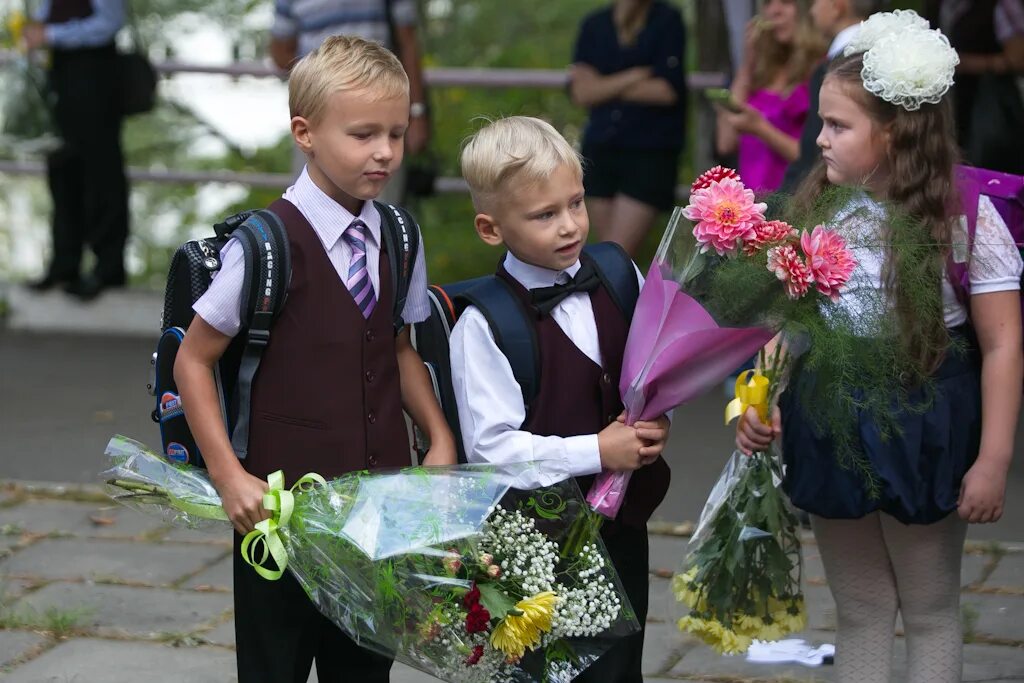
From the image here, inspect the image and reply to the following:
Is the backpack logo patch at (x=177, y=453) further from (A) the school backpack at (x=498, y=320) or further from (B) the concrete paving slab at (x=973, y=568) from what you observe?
(B) the concrete paving slab at (x=973, y=568)

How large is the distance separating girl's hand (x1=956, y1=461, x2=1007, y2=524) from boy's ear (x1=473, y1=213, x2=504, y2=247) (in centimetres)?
115

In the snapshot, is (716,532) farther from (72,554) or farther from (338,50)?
(72,554)

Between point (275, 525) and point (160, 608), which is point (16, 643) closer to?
point (160, 608)

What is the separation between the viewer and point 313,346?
3.11 m

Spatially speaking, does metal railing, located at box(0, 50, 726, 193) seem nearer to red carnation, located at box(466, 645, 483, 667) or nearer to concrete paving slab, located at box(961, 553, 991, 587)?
concrete paving slab, located at box(961, 553, 991, 587)

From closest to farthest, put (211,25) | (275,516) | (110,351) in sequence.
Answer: (275,516), (110,351), (211,25)

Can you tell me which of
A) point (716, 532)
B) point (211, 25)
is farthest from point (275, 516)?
point (211, 25)

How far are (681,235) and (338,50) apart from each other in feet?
2.49

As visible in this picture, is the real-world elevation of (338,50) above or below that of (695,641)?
above

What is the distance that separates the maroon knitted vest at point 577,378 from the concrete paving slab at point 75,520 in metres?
2.69

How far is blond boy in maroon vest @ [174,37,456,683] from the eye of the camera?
306 cm

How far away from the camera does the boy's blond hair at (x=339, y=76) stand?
10.0 ft

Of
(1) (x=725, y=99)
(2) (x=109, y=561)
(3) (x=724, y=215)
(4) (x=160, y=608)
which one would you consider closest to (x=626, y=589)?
(3) (x=724, y=215)

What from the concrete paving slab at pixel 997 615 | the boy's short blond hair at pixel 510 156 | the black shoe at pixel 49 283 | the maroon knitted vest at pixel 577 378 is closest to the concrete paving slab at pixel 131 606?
the maroon knitted vest at pixel 577 378
